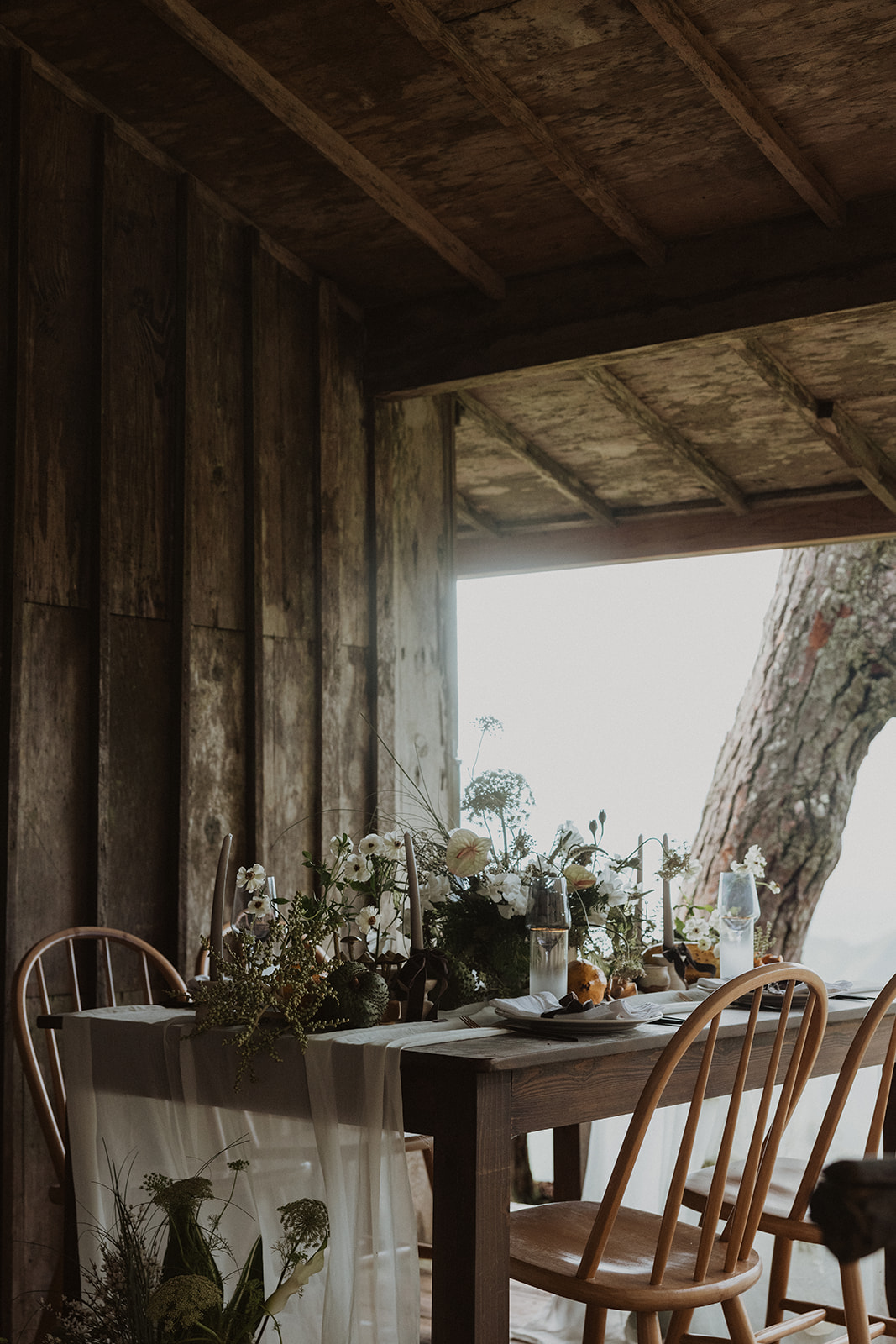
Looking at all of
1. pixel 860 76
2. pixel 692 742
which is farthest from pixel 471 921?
pixel 692 742

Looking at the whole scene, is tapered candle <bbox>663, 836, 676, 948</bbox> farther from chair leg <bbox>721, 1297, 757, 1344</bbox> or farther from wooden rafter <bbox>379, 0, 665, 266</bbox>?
wooden rafter <bbox>379, 0, 665, 266</bbox>

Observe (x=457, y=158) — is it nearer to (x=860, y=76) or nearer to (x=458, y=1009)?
(x=860, y=76)

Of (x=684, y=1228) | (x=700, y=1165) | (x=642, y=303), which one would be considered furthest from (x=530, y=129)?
(x=700, y=1165)

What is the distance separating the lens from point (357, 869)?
261 centimetres

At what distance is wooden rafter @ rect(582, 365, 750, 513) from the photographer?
4.52m

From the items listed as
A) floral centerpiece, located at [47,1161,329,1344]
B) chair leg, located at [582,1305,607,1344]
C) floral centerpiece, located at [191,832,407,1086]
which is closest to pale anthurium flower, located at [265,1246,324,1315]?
floral centerpiece, located at [47,1161,329,1344]

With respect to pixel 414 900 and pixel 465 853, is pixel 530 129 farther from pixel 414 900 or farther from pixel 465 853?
pixel 414 900

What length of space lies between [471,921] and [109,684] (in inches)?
52.3

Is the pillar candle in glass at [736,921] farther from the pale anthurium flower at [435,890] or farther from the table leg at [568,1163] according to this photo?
the table leg at [568,1163]

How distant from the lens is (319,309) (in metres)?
4.35

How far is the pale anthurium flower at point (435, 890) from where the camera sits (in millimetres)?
2717

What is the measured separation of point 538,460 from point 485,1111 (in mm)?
3605

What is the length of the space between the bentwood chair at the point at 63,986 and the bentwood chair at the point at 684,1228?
3.36 feet

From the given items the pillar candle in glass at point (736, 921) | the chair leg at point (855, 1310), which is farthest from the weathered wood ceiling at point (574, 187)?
the chair leg at point (855, 1310)
